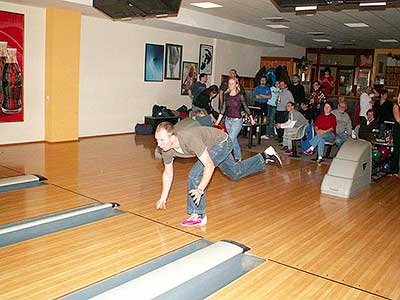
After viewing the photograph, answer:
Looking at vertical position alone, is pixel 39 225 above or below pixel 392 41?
below

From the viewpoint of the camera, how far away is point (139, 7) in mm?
6461

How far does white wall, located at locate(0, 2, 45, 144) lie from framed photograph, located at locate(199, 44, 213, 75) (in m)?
4.92

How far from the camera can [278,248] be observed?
375 cm

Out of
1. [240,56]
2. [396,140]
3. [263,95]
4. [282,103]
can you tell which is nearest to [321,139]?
[396,140]

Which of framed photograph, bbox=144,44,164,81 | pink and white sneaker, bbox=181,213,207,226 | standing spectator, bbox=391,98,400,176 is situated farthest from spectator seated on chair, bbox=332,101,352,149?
framed photograph, bbox=144,44,164,81

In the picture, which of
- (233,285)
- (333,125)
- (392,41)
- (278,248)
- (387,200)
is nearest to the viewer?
(233,285)

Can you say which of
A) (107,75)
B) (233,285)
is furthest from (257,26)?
(233,285)

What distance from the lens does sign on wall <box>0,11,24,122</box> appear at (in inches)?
302

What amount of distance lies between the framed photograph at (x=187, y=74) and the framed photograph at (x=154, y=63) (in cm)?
85

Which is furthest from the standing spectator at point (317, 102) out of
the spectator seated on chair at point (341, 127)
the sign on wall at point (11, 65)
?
the sign on wall at point (11, 65)

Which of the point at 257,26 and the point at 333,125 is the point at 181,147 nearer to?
the point at 333,125

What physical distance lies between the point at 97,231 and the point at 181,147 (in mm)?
1132

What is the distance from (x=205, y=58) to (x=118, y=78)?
321cm

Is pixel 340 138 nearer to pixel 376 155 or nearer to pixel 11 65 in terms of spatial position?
pixel 376 155
